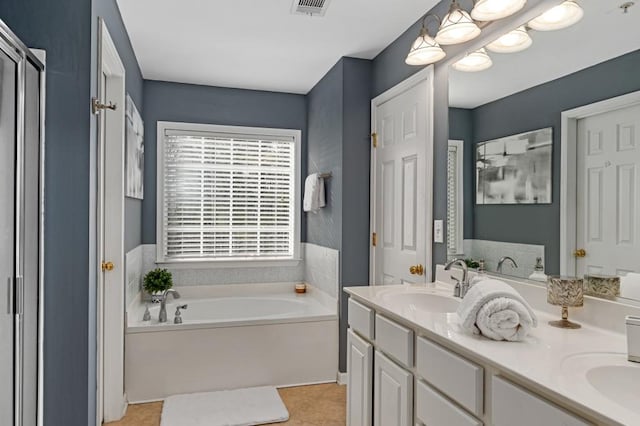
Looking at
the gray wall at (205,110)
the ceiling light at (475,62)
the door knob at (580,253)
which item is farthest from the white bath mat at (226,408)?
the ceiling light at (475,62)

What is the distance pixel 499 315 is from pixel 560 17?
1246 millimetres

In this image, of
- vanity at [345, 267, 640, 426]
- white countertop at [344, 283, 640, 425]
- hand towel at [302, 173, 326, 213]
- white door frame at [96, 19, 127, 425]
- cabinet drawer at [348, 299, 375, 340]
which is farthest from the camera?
hand towel at [302, 173, 326, 213]

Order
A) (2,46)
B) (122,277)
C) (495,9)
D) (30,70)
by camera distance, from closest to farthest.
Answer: (2,46)
(30,70)
(495,9)
(122,277)

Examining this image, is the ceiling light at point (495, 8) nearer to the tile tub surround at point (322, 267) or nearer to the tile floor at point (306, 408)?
the tile tub surround at point (322, 267)

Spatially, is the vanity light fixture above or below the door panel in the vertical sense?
above

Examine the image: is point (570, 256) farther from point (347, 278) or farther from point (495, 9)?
point (347, 278)

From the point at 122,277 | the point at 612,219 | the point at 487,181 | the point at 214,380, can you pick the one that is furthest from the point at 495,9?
the point at 214,380

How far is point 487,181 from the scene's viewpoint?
224 centimetres

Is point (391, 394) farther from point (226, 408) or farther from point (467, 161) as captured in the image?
point (226, 408)

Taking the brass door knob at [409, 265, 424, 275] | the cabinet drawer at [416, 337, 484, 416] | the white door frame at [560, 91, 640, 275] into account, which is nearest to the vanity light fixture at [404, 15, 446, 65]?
the white door frame at [560, 91, 640, 275]

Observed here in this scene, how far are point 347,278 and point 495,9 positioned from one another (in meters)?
2.05

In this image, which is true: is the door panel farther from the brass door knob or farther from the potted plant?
the potted plant

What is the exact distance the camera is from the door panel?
2.73 metres

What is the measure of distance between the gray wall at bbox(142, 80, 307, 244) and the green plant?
1.60 feet
